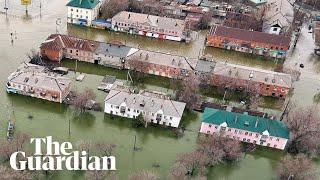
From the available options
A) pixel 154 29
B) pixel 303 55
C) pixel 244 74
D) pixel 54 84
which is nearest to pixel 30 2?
pixel 154 29

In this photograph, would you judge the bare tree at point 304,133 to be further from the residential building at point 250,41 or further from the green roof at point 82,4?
the green roof at point 82,4

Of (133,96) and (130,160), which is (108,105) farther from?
(130,160)

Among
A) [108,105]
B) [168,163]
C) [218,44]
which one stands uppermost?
[218,44]

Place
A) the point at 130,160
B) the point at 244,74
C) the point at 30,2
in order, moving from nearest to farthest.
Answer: the point at 130,160
the point at 244,74
the point at 30,2

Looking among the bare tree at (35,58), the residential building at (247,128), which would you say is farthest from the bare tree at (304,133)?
the bare tree at (35,58)

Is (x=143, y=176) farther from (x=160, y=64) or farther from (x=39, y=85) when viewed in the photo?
(x=160, y=64)

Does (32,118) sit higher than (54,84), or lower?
lower

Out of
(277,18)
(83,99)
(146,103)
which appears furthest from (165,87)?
(277,18)
